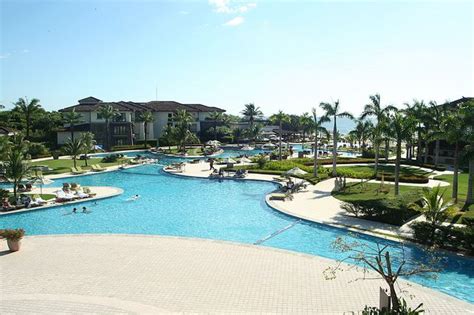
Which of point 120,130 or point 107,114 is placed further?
point 120,130

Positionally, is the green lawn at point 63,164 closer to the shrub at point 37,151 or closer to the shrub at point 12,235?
the shrub at point 37,151

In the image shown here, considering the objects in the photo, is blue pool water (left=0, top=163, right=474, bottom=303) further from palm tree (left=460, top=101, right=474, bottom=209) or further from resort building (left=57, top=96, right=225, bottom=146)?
resort building (left=57, top=96, right=225, bottom=146)

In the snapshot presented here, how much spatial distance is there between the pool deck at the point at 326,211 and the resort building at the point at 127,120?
46.0m

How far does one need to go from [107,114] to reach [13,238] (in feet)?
164

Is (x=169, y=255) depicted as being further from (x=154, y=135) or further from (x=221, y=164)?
(x=154, y=135)

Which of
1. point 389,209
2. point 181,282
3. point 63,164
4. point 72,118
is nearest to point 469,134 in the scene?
point 389,209

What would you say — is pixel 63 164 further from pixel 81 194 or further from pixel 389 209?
pixel 389 209

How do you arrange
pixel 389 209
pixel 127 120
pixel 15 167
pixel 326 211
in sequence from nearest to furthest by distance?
pixel 389 209 → pixel 326 211 → pixel 15 167 → pixel 127 120

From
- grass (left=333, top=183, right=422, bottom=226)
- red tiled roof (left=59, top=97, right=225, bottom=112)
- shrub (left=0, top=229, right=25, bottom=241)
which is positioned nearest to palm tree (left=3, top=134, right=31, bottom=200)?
shrub (left=0, top=229, right=25, bottom=241)

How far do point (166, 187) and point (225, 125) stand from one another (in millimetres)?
49515

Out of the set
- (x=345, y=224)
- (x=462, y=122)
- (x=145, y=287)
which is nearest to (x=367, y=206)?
(x=345, y=224)

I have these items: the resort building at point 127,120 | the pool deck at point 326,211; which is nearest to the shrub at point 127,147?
the resort building at point 127,120

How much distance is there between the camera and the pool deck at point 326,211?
19.8m

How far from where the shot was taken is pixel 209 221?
2328cm
